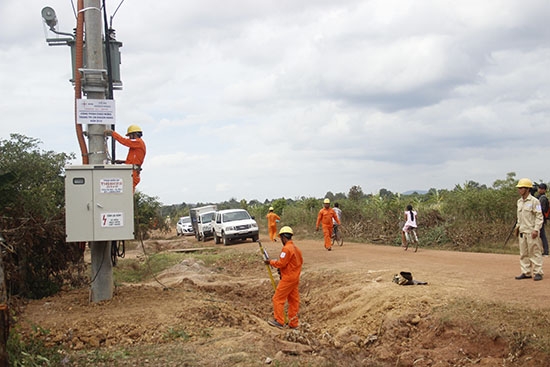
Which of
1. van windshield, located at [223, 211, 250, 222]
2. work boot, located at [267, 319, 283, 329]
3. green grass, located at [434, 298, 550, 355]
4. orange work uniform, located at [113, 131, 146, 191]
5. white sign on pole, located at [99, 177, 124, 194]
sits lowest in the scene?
work boot, located at [267, 319, 283, 329]

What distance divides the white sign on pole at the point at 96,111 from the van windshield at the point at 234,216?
20.5 m

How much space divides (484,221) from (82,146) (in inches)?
703

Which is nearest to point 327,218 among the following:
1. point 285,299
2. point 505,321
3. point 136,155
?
point 285,299

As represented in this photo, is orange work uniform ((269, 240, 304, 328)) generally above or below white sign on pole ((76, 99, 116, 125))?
below

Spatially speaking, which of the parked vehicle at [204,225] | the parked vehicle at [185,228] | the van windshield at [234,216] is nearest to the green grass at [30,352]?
the van windshield at [234,216]

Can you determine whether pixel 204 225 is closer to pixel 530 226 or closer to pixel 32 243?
pixel 32 243

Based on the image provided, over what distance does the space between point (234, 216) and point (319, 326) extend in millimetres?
19327

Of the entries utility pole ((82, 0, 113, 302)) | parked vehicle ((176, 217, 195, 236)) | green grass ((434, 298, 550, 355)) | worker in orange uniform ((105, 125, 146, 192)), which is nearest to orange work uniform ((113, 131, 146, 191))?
worker in orange uniform ((105, 125, 146, 192))

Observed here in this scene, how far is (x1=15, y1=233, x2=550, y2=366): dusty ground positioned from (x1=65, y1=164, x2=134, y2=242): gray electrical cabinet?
1230 millimetres

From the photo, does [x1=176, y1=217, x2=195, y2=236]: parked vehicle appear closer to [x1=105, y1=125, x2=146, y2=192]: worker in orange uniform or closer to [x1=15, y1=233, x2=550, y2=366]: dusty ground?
[x1=15, y1=233, x2=550, y2=366]: dusty ground

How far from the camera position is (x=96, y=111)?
29.9ft

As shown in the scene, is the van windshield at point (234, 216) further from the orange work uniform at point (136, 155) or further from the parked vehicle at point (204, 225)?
the orange work uniform at point (136, 155)

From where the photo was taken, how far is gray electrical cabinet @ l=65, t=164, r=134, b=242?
28.0 ft

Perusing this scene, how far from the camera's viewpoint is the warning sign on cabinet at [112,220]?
342 inches
